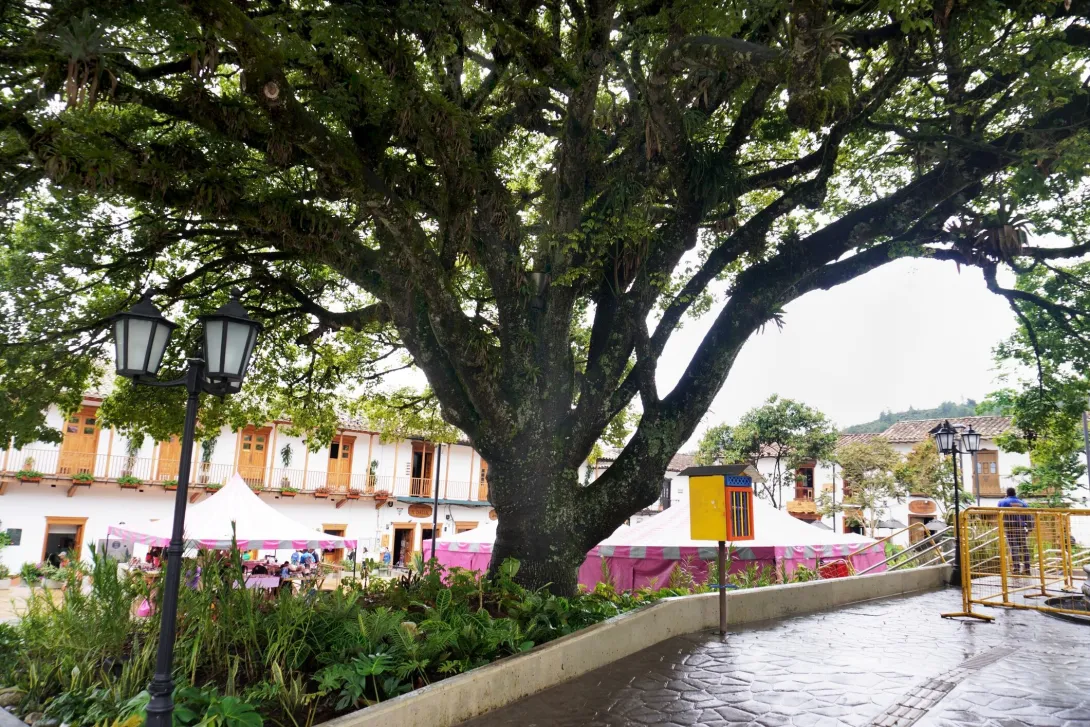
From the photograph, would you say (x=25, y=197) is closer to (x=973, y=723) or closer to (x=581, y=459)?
(x=581, y=459)

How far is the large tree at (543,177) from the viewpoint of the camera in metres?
5.64

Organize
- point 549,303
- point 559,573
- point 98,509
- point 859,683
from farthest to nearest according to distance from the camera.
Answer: point 98,509 → point 549,303 → point 559,573 → point 859,683

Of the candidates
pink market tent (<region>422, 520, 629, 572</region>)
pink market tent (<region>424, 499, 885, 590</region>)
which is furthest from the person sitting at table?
pink market tent (<region>424, 499, 885, 590</region>)

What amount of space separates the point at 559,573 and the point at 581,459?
1264 millimetres

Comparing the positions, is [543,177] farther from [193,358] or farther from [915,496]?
[915,496]

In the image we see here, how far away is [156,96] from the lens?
218 inches

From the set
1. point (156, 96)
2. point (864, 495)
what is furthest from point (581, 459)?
point (864, 495)

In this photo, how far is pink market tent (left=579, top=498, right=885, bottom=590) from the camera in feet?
44.9

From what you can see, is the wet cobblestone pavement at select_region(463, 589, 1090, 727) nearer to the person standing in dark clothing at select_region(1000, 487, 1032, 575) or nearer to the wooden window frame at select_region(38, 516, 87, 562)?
the person standing in dark clothing at select_region(1000, 487, 1032, 575)

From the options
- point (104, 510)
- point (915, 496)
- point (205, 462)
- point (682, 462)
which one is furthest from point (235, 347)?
point (682, 462)

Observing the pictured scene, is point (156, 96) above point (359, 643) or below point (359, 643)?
above

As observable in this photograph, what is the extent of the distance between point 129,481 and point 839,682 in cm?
2362

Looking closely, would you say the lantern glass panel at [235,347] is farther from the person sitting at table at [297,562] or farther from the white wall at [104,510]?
the white wall at [104,510]

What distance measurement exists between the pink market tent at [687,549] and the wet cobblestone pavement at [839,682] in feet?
18.6
